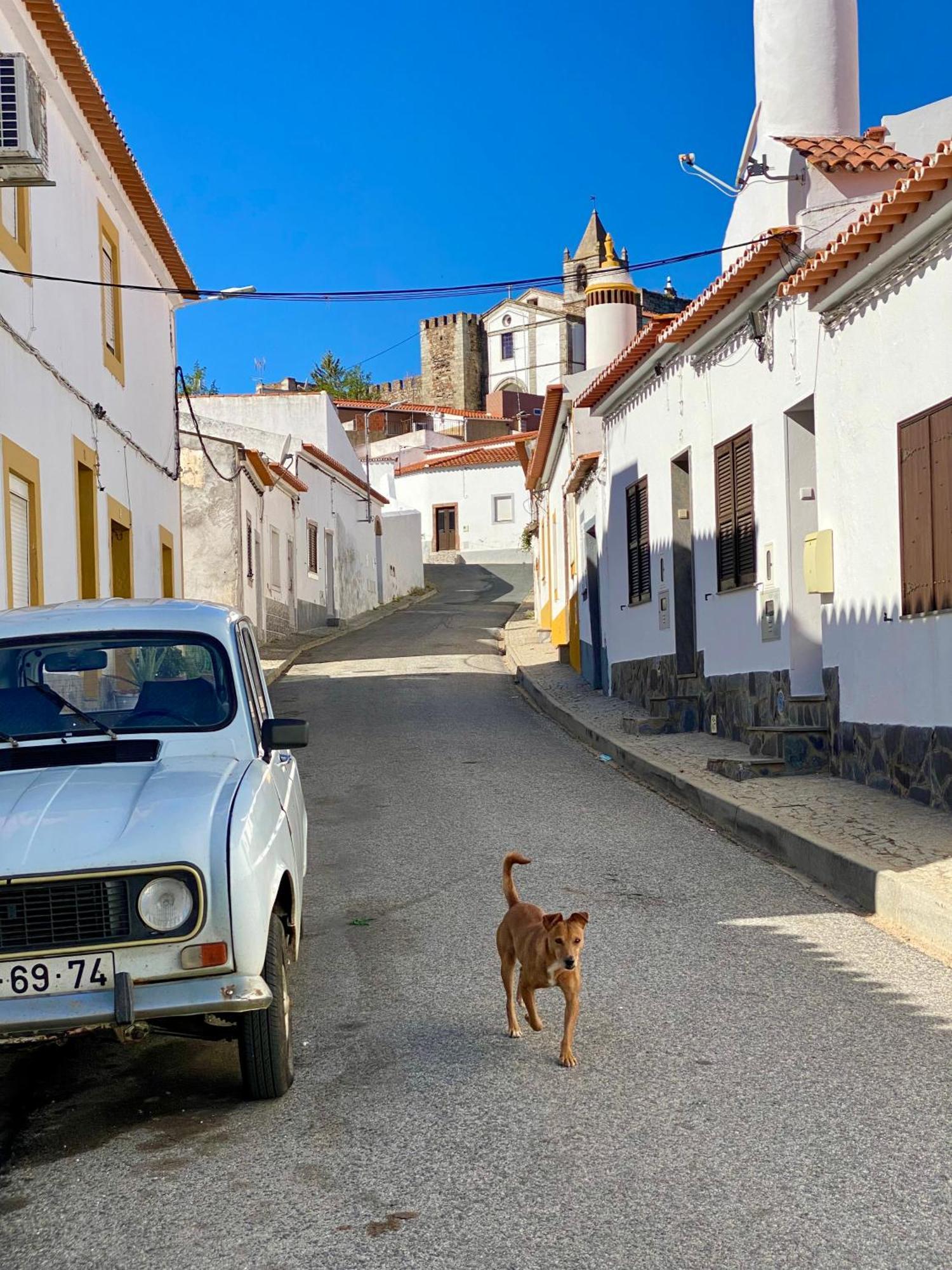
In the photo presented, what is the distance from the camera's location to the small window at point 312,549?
3734 cm

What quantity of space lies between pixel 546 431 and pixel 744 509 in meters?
14.4

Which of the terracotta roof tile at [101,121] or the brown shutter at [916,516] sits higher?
the terracotta roof tile at [101,121]

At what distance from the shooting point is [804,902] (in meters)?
7.90

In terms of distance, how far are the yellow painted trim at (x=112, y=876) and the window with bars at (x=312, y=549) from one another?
109ft

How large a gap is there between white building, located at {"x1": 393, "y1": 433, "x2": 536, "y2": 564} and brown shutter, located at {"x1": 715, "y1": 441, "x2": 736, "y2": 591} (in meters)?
46.3

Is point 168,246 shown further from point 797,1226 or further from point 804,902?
point 797,1226

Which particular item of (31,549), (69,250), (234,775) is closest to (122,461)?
(69,250)

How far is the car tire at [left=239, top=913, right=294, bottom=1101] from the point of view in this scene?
4.56m

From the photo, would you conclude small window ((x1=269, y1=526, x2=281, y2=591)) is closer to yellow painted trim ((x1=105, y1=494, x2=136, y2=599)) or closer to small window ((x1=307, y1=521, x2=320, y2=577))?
small window ((x1=307, y1=521, x2=320, y2=577))

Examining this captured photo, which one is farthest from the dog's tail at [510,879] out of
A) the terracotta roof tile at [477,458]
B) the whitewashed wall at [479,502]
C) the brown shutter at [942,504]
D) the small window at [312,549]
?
the terracotta roof tile at [477,458]

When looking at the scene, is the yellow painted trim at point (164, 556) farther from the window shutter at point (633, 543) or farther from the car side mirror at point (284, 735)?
the car side mirror at point (284, 735)

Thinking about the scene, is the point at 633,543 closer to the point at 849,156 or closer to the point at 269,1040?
the point at 849,156

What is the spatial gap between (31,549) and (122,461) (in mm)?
4851

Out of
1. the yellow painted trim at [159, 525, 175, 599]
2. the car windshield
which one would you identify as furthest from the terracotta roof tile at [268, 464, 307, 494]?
the car windshield
